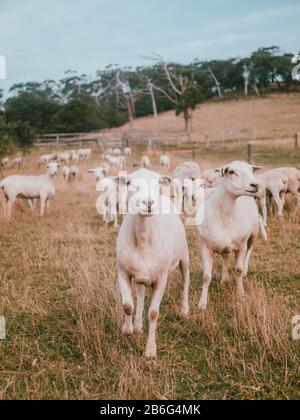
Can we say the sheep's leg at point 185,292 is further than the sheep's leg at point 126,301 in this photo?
Yes

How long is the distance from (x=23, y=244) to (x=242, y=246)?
18.3 feet

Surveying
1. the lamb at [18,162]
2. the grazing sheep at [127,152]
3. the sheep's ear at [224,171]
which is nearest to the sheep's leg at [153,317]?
the sheep's ear at [224,171]

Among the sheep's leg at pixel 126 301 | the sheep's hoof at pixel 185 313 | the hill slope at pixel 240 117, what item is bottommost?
the sheep's hoof at pixel 185 313

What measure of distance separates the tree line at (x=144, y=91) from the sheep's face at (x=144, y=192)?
178ft

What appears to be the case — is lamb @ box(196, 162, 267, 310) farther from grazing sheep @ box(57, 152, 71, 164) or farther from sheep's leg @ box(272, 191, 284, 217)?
grazing sheep @ box(57, 152, 71, 164)

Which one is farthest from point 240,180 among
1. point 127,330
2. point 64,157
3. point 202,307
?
point 64,157

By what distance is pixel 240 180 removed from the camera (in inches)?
Result: 241

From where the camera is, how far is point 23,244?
34.1ft

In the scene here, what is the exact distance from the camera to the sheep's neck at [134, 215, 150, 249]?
4.95m

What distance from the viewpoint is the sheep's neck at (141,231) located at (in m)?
4.95

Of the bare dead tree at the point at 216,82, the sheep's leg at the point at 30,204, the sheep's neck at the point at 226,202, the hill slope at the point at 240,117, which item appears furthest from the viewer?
the bare dead tree at the point at 216,82

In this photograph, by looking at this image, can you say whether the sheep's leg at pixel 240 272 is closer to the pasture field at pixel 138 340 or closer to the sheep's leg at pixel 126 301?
the pasture field at pixel 138 340

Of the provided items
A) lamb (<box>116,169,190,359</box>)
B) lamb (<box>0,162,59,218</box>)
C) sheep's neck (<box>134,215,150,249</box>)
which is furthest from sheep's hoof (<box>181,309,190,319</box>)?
lamb (<box>0,162,59,218</box>)
